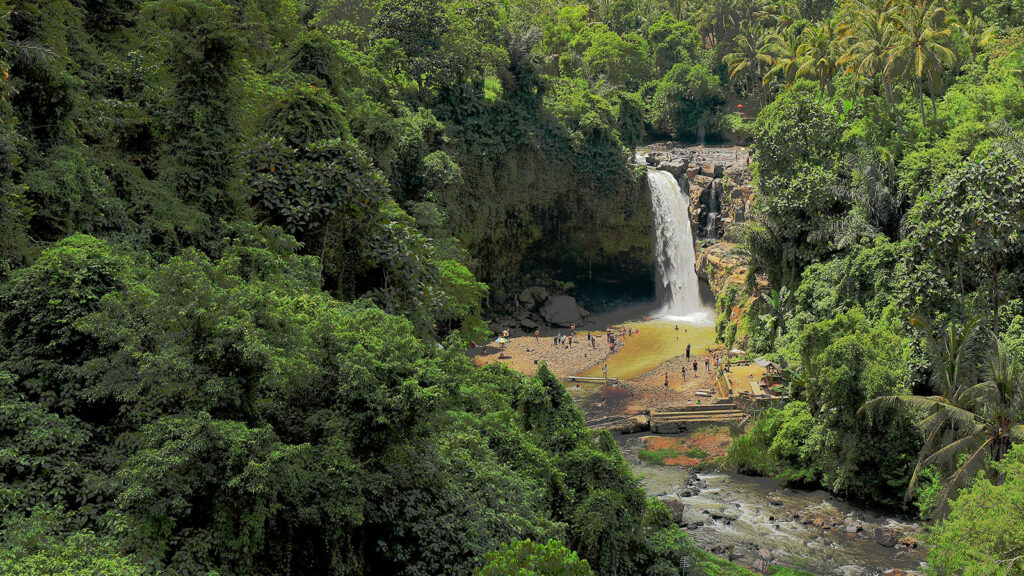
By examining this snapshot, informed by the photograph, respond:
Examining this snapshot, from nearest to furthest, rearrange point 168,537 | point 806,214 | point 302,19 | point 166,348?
point 168,537 < point 166,348 < point 806,214 < point 302,19

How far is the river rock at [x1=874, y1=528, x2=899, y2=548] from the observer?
2411 cm

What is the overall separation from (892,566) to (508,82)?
136 feet

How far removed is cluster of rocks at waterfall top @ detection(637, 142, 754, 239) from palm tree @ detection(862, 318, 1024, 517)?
28.4 m

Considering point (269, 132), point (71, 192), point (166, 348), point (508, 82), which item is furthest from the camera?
point (508, 82)

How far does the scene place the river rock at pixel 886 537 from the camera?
2411 centimetres

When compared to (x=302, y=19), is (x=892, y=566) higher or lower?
lower

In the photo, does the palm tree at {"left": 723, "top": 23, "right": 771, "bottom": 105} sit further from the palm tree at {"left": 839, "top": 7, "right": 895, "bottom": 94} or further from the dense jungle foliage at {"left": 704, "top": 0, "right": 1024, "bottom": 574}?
the palm tree at {"left": 839, "top": 7, "right": 895, "bottom": 94}

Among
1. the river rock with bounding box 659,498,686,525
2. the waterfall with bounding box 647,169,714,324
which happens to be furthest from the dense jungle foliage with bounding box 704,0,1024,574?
the waterfall with bounding box 647,169,714,324

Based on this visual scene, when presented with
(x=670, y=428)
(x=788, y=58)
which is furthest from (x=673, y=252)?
(x=670, y=428)

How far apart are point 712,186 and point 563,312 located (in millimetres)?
15947

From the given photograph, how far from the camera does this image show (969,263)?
1104 inches

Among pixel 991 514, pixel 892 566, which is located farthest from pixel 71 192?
pixel 892 566

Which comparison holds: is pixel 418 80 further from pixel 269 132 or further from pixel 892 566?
pixel 892 566

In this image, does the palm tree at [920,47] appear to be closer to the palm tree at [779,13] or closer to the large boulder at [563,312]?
the large boulder at [563,312]
